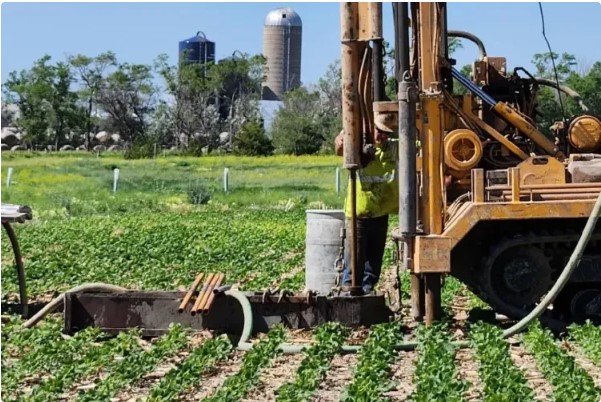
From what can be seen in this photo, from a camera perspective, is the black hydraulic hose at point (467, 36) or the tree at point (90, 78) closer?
the black hydraulic hose at point (467, 36)

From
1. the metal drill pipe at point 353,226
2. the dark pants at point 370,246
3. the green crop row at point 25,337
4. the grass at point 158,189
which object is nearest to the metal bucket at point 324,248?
the dark pants at point 370,246

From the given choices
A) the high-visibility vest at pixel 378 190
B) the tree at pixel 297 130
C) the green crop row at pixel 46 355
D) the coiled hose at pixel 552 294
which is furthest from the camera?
the tree at pixel 297 130

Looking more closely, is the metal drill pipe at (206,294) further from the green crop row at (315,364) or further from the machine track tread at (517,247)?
the machine track tread at (517,247)

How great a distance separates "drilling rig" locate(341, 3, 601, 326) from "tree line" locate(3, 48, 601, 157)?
6123 centimetres

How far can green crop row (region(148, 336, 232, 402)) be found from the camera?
6395 millimetres

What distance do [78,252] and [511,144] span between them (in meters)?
8.52

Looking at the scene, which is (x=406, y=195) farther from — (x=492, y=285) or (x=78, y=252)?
(x=78, y=252)

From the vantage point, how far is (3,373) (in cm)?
711

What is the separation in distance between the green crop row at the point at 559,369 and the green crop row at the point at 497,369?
0.18 m

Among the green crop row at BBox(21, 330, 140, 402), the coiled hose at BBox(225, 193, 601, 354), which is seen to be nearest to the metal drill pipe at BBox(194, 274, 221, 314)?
the coiled hose at BBox(225, 193, 601, 354)

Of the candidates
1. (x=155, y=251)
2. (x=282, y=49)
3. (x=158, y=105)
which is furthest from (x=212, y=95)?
(x=155, y=251)

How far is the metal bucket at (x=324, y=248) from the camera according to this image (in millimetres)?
9781

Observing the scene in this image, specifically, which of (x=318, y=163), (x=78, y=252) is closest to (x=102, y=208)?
(x=78, y=252)

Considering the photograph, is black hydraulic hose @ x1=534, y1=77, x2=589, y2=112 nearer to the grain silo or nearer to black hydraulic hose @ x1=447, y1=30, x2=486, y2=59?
black hydraulic hose @ x1=447, y1=30, x2=486, y2=59
